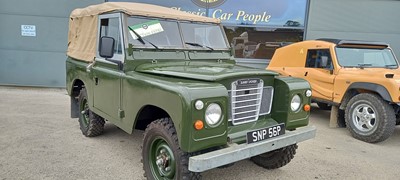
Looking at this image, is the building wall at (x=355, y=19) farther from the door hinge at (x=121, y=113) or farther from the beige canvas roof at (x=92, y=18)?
the door hinge at (x=121, y=113)

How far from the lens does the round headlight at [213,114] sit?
107 inches

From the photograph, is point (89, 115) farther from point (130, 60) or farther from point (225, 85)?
point (225, 85)

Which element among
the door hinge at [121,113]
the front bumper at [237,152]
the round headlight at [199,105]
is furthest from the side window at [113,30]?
the front bumper at [237,152]

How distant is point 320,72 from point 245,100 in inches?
161

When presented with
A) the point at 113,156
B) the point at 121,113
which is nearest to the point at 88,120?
the point at 113,156

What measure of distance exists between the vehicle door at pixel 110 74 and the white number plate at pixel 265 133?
1747mm

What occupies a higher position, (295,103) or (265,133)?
(295,103)

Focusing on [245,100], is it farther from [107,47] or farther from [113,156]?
[113,156]

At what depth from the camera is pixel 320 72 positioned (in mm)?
6680

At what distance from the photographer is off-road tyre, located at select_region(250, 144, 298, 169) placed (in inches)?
149

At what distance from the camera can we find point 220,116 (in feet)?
9.18

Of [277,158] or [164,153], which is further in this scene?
[277,158]

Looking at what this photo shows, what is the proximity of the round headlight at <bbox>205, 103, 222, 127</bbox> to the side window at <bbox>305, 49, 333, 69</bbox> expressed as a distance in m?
4.55

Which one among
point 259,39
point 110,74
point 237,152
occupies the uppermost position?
point 259,39
